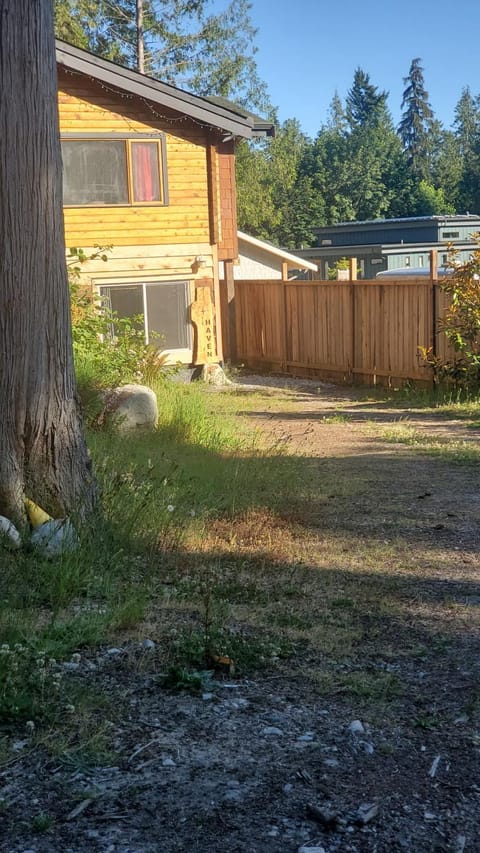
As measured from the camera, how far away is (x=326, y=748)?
3473 mm

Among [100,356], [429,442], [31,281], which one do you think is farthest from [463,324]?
[31,281]

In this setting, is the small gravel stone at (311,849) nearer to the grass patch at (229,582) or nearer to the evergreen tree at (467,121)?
the grass patch at (229,582)

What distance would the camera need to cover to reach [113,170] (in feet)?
59.8

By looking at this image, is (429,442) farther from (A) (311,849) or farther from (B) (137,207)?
(B) (137,207)

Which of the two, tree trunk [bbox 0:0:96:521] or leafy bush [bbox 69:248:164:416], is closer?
tree trunk [bbox 0:0:96:521]

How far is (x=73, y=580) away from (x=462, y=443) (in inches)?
283

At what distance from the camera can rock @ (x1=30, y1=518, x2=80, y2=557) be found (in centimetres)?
534

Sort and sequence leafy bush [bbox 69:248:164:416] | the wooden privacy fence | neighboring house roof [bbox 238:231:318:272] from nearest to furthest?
1. leafy bush [bbox 69:248:164:416]
2. the wooden privacy fence
3. neighboring house roof [bbox 238:231:318:272]

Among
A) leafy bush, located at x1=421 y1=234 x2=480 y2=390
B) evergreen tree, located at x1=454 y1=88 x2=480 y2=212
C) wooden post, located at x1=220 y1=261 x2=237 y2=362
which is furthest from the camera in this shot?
evergreen tree, located at x1=454 y1=88 x2=480 y2=212

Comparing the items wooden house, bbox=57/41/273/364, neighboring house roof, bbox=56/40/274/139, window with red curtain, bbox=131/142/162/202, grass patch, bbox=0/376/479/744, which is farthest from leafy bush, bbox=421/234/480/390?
grass patch, bbox=0/376/479/744

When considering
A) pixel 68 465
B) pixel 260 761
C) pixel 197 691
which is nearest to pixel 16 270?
pixel 68 465

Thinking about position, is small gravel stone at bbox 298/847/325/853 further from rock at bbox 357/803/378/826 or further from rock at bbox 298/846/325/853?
rock at bbox 357/803/378/826

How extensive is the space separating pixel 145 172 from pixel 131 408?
8781mm

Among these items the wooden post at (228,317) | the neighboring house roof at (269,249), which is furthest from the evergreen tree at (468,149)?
the wooden post at (228,317)
